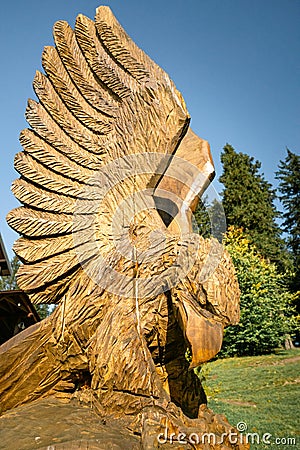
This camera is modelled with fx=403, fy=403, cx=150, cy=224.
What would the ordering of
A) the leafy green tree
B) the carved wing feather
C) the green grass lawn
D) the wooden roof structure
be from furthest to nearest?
the leafy green tree → the wooden roof structure → the green grass lawn → the carved wing feather

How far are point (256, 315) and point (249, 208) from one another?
6908mm

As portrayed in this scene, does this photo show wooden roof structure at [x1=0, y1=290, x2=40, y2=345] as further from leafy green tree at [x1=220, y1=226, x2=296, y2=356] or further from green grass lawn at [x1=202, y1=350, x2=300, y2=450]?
leafy green tree at [x1=220, y1=226, x2=296, y2=356]

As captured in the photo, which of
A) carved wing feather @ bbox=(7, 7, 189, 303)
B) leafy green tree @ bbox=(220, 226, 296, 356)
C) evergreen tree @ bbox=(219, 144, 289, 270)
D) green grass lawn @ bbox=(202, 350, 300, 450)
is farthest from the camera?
evergreen tree @ bbox=(219, 144, 289, 270)

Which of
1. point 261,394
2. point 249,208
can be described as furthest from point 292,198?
point 261,394

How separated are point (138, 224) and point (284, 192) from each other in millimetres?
22244

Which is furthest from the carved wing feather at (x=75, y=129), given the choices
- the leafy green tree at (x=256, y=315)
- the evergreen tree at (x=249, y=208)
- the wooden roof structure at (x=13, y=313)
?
the evergreen tree at (x=249, y=208)

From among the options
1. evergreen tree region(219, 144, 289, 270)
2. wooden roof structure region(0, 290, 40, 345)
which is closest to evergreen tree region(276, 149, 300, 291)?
evergreen tree region(219, 144, 289, 270)

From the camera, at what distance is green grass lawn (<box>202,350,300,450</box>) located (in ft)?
19.0

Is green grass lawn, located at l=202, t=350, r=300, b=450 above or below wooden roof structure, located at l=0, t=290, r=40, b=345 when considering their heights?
below

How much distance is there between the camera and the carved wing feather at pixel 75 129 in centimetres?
A: 240

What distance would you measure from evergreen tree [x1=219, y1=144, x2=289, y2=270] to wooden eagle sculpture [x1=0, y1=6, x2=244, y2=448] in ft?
53.4

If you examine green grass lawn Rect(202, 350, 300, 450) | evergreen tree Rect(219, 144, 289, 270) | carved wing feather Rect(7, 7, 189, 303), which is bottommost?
green grass lawn Rect(202, 350, 300, 450)

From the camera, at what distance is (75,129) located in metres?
2.62

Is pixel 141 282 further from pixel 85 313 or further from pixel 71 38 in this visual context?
pixel 71 38
